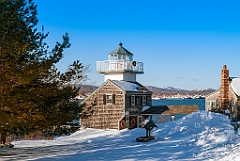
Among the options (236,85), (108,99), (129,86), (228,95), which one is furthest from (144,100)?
(236,85)

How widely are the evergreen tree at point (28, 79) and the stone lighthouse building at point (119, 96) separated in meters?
18.9

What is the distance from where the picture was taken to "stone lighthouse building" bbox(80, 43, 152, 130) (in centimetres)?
3728

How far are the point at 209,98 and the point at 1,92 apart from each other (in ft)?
99.2

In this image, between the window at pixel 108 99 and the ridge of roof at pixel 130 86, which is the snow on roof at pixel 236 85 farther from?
the window at pixel 108 99

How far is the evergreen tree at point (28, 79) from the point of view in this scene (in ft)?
47.4

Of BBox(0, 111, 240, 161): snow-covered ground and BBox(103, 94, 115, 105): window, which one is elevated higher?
BBox(103, 94, 115, 105): window

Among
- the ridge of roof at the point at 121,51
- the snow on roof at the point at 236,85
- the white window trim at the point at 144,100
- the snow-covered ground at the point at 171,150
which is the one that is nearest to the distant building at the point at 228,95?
the snow on roof at the point at 236,85

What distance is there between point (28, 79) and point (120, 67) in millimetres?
25028

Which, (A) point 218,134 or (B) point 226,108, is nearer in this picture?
(A) point 218,134

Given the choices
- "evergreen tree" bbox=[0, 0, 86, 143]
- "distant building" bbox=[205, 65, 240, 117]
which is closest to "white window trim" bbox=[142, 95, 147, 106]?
"distant building" bbox=[205, 65, 240, 117]

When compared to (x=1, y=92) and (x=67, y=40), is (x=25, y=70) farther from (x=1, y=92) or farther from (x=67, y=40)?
(x=67, y=40)

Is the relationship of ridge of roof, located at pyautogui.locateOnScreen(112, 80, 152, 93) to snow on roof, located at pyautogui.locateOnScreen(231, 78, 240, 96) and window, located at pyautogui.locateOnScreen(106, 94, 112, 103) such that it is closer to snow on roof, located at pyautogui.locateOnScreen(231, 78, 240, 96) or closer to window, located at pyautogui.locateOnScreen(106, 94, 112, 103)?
window, located at pyautogui.locateOnScreen(106, 94, 112, 103)

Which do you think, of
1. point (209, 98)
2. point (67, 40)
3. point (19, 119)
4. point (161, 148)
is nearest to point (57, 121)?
point (19, 119)

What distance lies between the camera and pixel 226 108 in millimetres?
35875
